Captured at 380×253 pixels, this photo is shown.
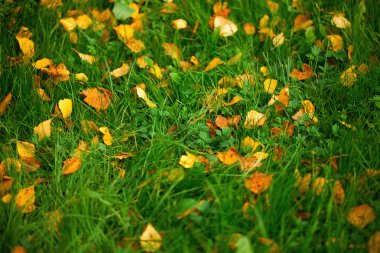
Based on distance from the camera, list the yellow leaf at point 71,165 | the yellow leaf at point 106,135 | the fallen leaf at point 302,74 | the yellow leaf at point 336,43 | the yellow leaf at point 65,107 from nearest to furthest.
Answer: the yellow leaf at point 71,165
the yellow leaf at point 106,135
the yellow leaf at point 65,107
the fallen leaf at point 302,74
the yellow leaf at point 336,43

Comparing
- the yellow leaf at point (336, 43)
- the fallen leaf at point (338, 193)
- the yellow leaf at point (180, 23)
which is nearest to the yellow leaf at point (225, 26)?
the yellow leaf at point (180, 23)

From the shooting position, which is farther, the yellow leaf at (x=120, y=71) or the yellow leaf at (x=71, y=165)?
the yellow leaf at (x=120, y=71)

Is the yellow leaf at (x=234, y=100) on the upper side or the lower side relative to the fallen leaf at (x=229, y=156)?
upper

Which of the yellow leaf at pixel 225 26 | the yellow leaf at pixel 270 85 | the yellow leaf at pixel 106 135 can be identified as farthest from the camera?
the yellow leaf at pixel 225 26

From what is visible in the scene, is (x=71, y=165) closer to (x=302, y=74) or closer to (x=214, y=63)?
(x=214, y=63)

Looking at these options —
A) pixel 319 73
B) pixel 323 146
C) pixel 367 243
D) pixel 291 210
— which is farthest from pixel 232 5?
pixel 367 243

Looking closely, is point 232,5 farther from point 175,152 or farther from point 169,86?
point 175,152

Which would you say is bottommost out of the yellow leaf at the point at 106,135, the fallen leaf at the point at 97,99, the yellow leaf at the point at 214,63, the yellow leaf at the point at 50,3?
the yellow leaf at the point at 106,135

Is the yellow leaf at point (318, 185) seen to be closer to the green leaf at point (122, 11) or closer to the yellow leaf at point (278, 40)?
the yellow leaf at point (278, 40)

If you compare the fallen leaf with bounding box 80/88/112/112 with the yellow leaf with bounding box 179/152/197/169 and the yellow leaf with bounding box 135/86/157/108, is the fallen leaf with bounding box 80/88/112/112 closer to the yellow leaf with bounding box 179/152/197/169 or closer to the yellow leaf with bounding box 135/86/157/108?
the yellow leaf with bounding box 135/86/157/108
